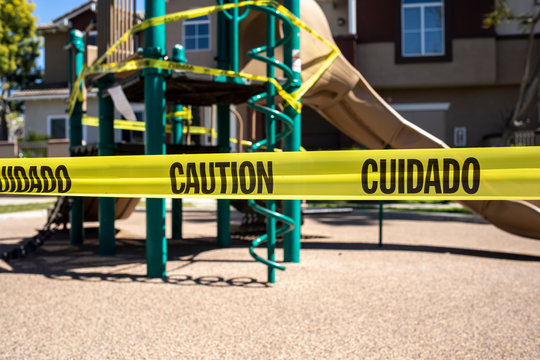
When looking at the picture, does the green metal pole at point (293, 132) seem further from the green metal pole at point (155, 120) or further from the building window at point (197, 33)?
the building window at point (197, 33)

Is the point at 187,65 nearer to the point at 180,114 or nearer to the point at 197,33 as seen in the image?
the point at 180,114

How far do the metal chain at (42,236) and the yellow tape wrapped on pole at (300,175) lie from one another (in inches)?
159

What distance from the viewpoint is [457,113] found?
22.3m

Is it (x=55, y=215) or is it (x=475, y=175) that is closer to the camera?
(x=475, y=175)

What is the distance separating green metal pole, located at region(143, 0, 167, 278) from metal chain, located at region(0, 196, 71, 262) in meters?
2.63

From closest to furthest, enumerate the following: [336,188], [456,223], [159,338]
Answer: [336,188], [159,338], [456,223]

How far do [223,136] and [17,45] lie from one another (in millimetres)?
29874

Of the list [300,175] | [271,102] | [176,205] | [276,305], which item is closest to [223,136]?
[176,205]

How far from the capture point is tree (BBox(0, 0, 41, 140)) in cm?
3178

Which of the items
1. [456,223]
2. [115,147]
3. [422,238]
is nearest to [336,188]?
[115,147]

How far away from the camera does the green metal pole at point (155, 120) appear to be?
5883mm

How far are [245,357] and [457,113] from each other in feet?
69.1

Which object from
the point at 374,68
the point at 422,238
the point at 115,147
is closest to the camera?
the point at 115,147

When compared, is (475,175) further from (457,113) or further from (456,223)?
(457,113)
